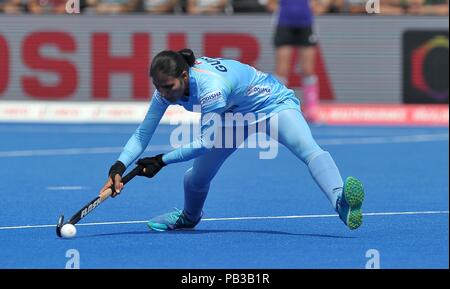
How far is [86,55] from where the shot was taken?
2162cm

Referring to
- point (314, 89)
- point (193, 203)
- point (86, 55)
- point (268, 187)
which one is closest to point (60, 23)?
point (86, 55)

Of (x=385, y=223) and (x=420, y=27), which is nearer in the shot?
(x=385, y=223)

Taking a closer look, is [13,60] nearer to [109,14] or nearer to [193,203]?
[109,14]

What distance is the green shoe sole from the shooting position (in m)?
Answer: 8.96

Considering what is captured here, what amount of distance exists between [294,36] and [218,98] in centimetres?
1161

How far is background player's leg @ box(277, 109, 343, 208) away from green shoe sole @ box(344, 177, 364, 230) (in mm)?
285

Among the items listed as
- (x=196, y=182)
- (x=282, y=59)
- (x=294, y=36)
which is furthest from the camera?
(x=294, y=36)

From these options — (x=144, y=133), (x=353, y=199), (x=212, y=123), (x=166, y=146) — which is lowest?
(x=166, y=146)

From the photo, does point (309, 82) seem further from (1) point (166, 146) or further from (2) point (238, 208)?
(2) point (238, 208)

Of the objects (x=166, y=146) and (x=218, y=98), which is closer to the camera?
(x=218, y=98)

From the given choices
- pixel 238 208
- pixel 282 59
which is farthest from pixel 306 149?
pixel 282 59

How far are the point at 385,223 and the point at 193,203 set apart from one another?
169 cm

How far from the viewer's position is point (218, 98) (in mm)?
9031

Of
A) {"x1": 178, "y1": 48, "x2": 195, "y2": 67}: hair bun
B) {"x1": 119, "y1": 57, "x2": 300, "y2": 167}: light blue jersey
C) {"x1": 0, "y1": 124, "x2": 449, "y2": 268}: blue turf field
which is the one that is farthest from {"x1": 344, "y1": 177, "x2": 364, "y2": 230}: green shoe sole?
{"x1": 178, "y1": 48, "x2": 195, "y2": 67}: hair bun
